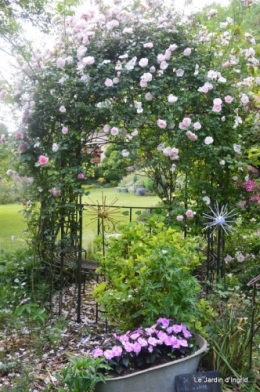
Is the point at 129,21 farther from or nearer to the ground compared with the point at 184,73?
farther from the ground

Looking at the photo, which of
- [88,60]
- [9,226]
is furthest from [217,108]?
[9,226]

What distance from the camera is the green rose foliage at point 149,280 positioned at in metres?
2.13

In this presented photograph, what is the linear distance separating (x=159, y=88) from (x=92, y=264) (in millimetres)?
1701

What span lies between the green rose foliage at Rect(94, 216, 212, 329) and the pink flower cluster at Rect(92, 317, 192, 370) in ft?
0.27

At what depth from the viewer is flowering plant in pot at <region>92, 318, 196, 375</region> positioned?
6.14ft

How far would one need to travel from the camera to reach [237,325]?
7.27 feet

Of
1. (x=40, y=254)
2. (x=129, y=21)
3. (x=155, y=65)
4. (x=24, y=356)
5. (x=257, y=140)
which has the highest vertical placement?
(x=129, y=21)

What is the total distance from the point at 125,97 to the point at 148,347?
170 centimetres

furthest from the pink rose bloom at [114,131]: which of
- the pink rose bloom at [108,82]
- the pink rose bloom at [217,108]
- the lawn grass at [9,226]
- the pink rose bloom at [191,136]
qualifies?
the lawn grass at [9,226]

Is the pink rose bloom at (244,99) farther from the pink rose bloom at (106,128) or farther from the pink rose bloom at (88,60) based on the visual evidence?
the pink rose bloom at (88,60)

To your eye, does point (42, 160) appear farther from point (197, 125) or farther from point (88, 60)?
point (197, 125)

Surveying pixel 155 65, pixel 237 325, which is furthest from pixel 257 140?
pixel 237 325

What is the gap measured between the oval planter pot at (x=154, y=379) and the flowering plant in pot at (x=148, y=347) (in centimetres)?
6

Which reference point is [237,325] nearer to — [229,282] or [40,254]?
[229,282]
